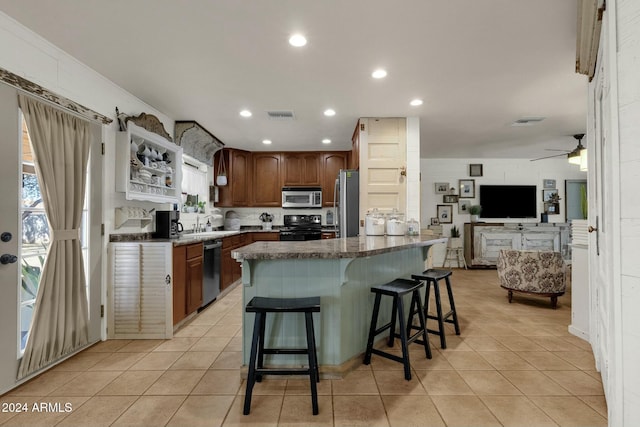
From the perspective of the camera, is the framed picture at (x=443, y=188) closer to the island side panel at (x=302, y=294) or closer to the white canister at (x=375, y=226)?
the white canister at (x=375, y=226)

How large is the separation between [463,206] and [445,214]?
1.38 ft

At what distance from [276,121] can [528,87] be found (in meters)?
2.90

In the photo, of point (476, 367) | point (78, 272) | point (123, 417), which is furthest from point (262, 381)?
point (78, 272)

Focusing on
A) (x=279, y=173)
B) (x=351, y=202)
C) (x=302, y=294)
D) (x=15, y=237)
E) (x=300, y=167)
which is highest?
(x=300, y=167)

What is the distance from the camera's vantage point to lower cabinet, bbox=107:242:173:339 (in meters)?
2.97

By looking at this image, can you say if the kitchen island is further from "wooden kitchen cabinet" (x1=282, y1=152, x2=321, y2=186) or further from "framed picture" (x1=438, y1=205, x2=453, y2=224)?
"framed picture" (x1=438, y1=205, x2=453, y2=224)

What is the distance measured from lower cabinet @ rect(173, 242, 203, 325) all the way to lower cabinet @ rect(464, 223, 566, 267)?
542 centimetres

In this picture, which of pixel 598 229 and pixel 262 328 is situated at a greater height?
pixel 598 229

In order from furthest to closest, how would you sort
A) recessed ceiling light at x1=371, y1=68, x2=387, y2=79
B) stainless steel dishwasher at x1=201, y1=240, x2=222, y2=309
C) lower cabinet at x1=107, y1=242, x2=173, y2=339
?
stainless steel dishwasher at x1=201, y1=240, x2=222, y2=309, lower cabinet at x1=107, y1=242, x2=173, y2=339, recessed ceiling light at x1=371, y1=68, x2=387, y2=79

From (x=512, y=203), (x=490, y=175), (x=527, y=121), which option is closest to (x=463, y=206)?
(x=490, y=175)

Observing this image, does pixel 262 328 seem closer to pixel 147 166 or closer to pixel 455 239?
pixel 147 166

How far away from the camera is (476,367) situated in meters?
2.35

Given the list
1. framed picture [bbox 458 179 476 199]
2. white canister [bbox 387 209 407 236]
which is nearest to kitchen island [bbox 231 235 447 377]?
white canister [bbox 387 209 407 236]

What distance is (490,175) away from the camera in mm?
7027
